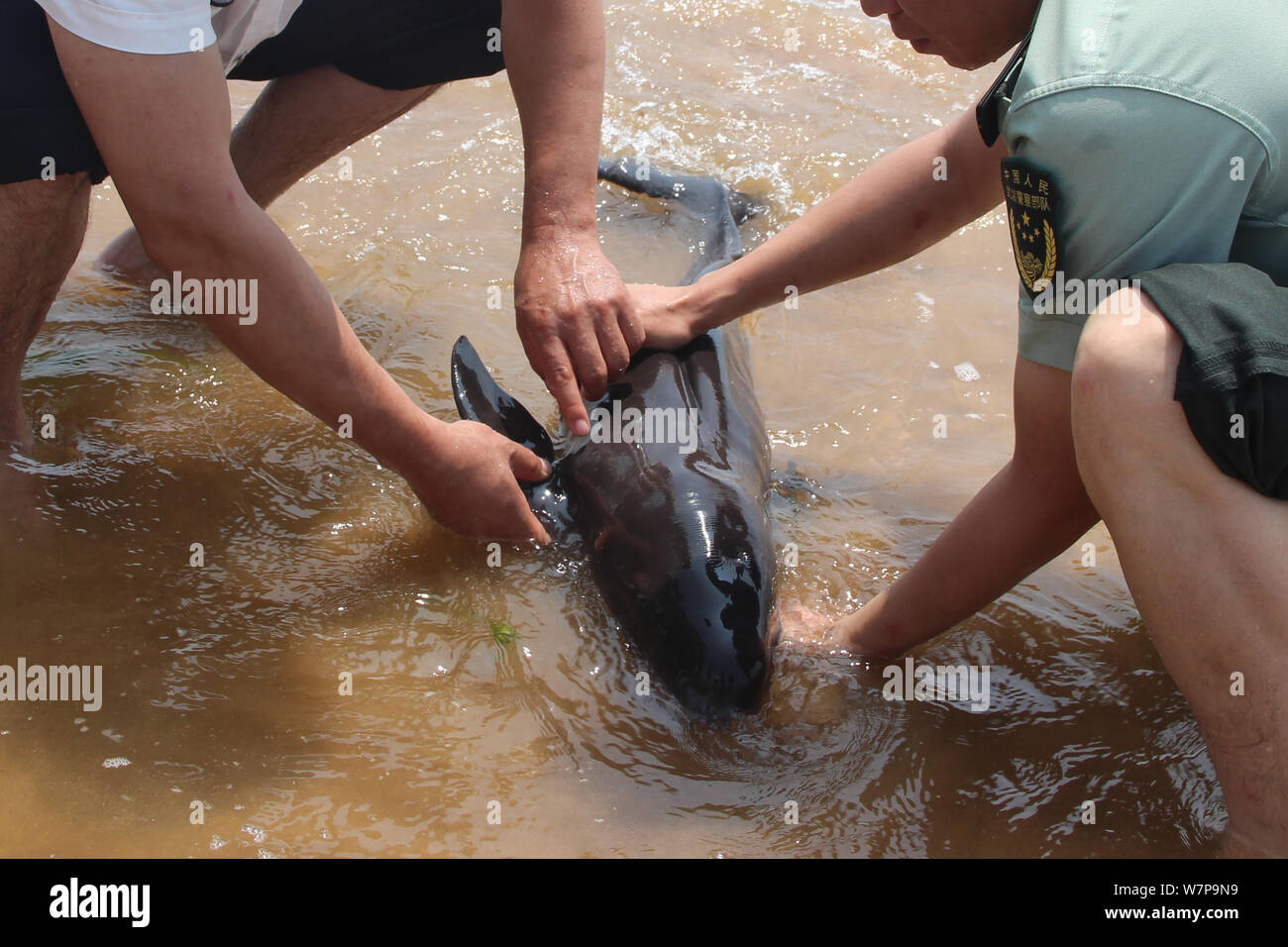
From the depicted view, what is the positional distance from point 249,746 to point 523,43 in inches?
75.9

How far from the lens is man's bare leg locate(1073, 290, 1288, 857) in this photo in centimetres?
176

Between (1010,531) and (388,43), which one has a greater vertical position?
(388,43)

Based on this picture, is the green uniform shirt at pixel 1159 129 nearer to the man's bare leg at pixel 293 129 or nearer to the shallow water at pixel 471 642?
the shallow water at pixel 471 642

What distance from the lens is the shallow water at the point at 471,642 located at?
2.16 m

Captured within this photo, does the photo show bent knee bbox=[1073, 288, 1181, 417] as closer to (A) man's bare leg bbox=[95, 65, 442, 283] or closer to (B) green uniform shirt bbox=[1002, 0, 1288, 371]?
(B) green uniform shirt bbox=[1002, 0, 1288, 371]

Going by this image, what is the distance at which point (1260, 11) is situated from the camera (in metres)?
→ 1.88

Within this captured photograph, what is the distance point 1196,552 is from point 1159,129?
0.68 m

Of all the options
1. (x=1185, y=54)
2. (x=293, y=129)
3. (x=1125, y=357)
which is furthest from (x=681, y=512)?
(x=293, y=129)

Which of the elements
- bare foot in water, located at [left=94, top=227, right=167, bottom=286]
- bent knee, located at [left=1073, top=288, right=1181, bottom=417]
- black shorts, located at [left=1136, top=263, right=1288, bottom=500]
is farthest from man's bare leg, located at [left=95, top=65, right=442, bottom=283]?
black shorts, located at [left=1136, top=263, right=1288, bottom=500]

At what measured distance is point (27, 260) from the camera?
276cm

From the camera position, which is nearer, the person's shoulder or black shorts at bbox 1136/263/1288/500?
black shorts at bbox 1136/263/1288/500

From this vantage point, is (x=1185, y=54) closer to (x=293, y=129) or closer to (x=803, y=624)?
(x=803, y=624)

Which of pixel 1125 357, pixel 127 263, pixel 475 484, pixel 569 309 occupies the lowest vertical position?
pixel 1125 357

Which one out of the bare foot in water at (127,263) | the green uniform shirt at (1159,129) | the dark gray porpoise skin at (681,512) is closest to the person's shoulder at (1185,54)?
the green uniform shirt at (1159,129)
